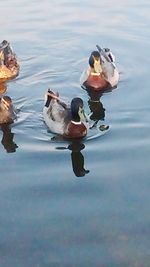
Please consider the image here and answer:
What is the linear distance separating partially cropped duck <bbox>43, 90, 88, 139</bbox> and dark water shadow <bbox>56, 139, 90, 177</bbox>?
18 cm

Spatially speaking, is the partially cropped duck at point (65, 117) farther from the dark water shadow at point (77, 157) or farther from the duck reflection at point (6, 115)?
the duck reflection at point (6, 115)

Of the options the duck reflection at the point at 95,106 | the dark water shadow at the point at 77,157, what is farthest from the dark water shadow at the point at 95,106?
the dark water shadow at the point at 77,157

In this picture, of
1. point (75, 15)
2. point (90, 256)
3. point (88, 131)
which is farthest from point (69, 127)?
point (75, 15)

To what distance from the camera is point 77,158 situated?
9922 mm

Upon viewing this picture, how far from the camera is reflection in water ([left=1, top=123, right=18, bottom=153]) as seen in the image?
10.4 m

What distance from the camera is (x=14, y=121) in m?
11.4

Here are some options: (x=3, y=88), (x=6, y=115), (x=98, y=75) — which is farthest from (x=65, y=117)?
(x=3, y=88)

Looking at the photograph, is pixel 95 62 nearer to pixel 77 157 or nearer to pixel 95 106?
pixel 95 106

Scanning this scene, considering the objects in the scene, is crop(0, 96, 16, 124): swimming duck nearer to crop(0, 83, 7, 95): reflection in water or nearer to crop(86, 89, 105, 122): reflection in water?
crop(86, 89, 105, 122): reflection in water

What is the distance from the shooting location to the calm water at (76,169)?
24.7ft

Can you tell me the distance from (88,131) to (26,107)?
1.73 metres

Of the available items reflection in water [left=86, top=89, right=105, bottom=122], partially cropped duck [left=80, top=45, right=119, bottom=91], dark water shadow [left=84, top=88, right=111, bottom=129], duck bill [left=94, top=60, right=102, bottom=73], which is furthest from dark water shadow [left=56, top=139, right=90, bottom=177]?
duck bill [left=94, top=60, right=102, bottom=73]

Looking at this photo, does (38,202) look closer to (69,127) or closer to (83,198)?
(83,198)

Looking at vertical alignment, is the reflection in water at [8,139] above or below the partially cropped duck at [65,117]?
below
